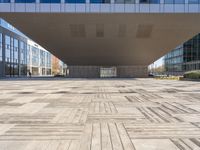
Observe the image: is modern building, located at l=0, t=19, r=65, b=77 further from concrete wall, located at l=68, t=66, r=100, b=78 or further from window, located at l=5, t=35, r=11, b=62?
concrete wall, located at l=68, t=66, r=100, b=78

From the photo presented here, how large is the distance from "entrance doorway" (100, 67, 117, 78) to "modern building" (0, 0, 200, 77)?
32.7ft

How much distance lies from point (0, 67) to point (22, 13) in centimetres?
2304

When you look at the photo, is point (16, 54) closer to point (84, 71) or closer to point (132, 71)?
point (84, 71)

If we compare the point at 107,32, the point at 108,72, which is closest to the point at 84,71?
the point at 108,72

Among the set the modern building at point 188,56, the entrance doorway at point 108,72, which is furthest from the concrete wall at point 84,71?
the modern building at point 188,56

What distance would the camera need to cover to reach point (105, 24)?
3925 cm

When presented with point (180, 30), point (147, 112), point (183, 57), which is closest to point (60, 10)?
point (180, 30)

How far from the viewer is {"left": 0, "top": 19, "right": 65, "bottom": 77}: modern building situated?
187 ft

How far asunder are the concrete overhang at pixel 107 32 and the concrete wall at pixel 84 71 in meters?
7.25

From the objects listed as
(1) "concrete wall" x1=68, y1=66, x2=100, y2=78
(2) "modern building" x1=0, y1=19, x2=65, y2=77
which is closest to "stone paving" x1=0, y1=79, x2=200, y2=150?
(2) "modern building" x1=0, y1=19, x2=65, y2=77

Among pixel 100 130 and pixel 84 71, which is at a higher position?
pixel 84 71

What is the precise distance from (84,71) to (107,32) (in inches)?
843

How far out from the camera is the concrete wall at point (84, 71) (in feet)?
201

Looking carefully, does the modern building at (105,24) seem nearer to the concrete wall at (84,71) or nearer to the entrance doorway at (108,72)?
the concrete wall at (84,71)
